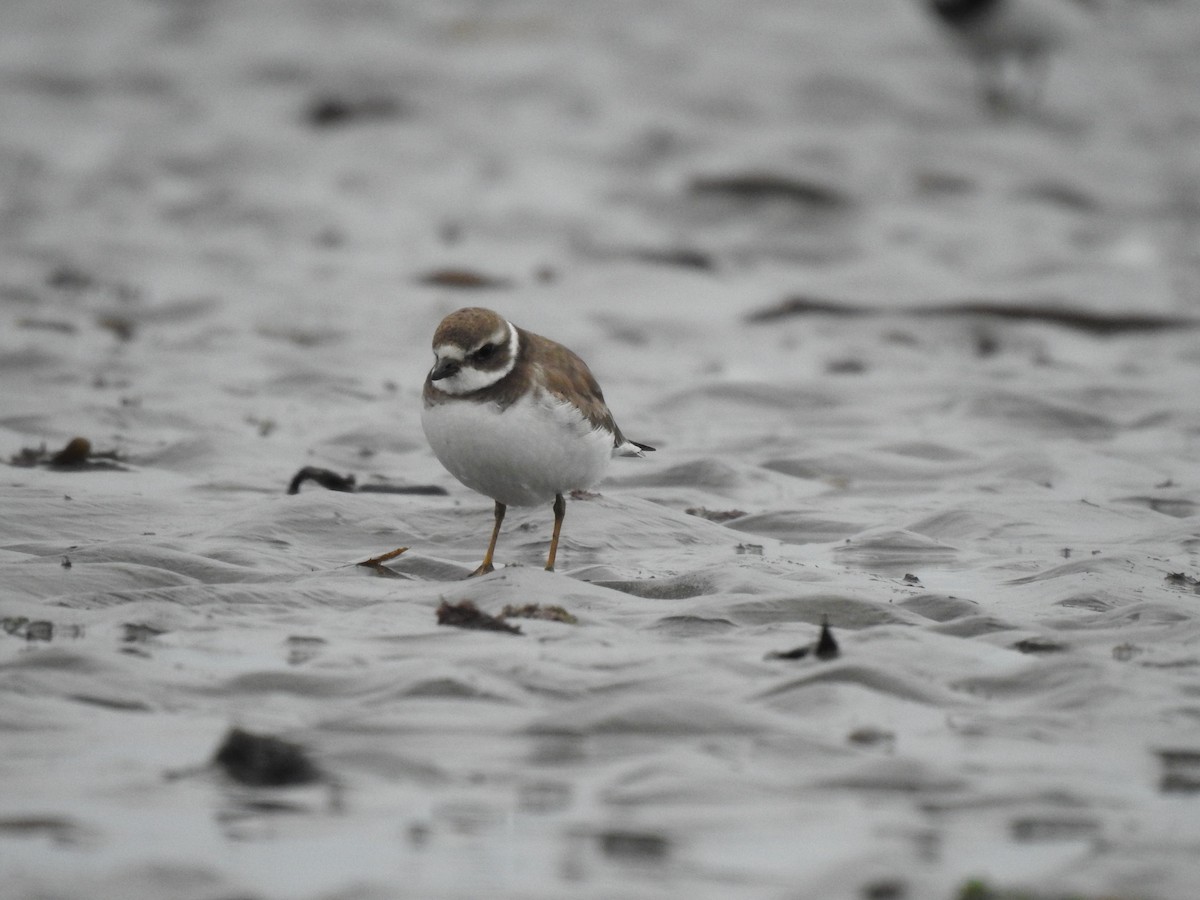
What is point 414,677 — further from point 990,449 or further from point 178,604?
point 990,449

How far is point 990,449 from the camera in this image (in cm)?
864

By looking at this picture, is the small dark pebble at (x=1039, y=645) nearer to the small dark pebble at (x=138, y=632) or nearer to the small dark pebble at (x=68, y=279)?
the small dark pebble at (x=138, y=632)

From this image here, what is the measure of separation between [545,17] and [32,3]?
667cm

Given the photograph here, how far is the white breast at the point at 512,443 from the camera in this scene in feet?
19.9

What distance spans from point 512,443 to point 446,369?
1.30ft

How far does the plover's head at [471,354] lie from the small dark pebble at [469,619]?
116 cm

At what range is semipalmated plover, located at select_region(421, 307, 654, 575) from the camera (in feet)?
20.0

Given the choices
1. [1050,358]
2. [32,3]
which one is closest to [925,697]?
[1050,358]

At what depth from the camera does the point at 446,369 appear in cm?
614

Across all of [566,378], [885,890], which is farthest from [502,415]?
[885,890]

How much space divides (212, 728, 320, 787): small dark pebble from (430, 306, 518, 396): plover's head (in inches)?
95.7

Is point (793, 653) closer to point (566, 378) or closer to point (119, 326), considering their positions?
point (566, 378)

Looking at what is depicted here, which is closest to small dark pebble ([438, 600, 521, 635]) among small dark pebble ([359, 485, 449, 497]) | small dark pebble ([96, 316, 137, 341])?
small dark pebble ([359, 485, 449, 497])

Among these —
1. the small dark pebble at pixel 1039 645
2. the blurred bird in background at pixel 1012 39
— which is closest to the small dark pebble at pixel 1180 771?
the small dark pebble at pixel 1039 645
